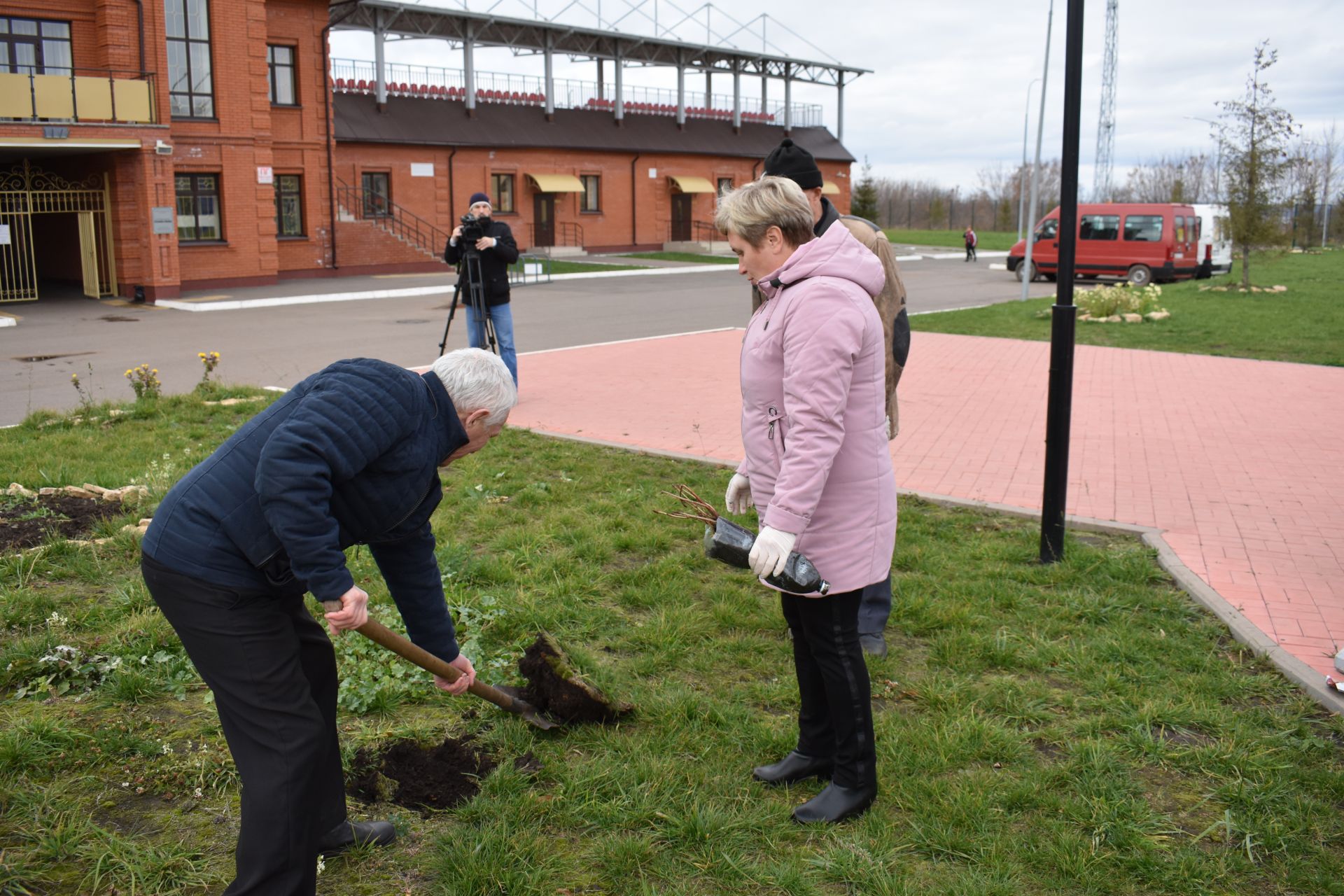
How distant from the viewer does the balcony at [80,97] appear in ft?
66.2

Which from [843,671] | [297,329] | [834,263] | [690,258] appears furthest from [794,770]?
[690,258]

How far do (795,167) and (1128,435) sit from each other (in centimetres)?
597

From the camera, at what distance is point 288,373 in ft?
41.4

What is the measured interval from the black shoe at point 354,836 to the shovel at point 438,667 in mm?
462

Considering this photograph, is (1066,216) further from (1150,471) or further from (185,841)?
(185,841)

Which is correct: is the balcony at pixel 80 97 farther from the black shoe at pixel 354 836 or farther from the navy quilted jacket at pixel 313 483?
the navy quilted jacket at pixel 313 483

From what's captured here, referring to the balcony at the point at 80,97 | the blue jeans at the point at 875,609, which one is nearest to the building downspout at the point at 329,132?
the balcony at the point at 80,97

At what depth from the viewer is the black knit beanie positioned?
396cm

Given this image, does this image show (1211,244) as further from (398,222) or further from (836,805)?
(836,805)

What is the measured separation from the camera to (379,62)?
116 feet

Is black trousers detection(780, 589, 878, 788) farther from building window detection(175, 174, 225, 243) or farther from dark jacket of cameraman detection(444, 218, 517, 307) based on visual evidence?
building window detection(175, 174, 225, 243)

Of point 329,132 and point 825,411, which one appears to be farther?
point 329,132

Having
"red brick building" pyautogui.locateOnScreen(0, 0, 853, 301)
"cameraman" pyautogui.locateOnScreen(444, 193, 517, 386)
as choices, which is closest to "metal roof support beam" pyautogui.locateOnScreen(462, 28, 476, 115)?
"red brick building" pyautogui.locateOnScreen(0, 0, 853, 301)

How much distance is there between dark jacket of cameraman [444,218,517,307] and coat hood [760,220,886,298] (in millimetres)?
6791
